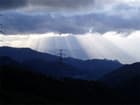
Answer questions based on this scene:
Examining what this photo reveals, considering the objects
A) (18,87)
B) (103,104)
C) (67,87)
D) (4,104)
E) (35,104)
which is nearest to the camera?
(4,104)

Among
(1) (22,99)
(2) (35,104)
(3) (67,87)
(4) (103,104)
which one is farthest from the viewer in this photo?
(3) (67,87)

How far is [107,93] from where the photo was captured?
644 feet

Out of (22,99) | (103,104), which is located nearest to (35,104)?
(22,99)

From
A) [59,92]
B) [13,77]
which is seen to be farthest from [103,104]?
[13,77]

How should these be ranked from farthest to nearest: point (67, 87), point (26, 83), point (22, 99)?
1. point (67, 87)
2. point (26, 83)
3. point (22, 99)

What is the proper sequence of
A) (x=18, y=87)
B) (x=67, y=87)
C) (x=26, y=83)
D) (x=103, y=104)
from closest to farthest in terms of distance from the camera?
(x=103, y=104), (x=18, y=87), (x=26, y=83), (x=67, y=87)

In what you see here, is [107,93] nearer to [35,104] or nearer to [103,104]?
[103,104]

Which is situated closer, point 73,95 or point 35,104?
point 35,104

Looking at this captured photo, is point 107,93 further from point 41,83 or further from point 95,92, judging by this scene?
point 41,83

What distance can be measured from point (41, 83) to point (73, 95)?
39.4ft

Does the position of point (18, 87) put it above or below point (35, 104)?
above

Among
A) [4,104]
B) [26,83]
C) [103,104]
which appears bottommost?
[4,104]

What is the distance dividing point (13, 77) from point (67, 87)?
2310 cm

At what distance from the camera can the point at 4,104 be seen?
101 m
